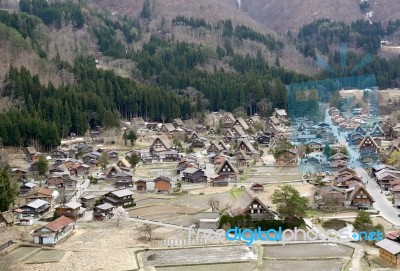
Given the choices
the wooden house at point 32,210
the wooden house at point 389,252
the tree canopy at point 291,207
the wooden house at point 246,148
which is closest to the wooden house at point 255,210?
the tree canopy at point 291,207

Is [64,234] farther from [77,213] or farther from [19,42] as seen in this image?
[19,42]

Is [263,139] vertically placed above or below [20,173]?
above

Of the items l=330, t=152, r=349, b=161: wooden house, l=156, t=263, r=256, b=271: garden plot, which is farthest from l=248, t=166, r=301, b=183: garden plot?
l=156, t=263, r=256, b=271: garden plot

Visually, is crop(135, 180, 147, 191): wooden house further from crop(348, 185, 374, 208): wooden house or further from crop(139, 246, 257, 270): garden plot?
crop(348, 185, 374, 208): wooden house

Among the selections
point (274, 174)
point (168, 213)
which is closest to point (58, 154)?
point (274, 174)

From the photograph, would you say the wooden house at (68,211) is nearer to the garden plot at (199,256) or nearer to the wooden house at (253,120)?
the garden plot at (199,256)

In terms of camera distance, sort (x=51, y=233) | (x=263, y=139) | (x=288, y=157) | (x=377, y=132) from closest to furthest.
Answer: (x=51, y=233), (x=288, y=157), (x=377, y=132), (x=263, y=139)

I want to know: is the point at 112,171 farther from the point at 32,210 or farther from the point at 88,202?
the point at 32,210

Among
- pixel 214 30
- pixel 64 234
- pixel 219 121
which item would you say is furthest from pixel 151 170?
pixel 214 30
